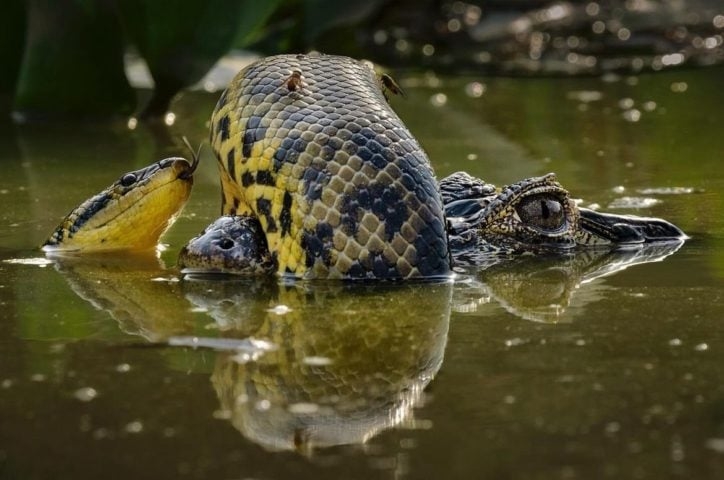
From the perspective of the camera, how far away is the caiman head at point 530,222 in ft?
19.5

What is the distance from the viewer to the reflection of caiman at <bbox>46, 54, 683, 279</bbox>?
5.40m

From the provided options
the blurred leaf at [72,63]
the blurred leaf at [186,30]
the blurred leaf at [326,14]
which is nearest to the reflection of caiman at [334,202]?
the blurred leaf at [186,30]

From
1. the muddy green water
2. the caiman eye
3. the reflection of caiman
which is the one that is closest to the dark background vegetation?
the muddy green water

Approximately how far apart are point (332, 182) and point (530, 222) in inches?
38.1

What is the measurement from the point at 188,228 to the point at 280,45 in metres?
4.85

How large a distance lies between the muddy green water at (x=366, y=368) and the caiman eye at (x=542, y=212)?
19 centimetres

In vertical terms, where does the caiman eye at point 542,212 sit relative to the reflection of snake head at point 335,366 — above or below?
above

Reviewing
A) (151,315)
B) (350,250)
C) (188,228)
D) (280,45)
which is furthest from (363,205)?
(280,45)

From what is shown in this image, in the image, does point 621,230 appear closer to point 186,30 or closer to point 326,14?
point 186,30

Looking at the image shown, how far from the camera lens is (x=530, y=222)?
604 cm

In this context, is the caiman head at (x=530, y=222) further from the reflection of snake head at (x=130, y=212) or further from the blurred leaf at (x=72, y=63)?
the blurred leaf at (x=72, y=63)

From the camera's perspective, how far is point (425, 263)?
17.9 ft

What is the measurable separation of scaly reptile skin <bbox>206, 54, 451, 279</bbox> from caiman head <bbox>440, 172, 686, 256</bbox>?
449 millimetres

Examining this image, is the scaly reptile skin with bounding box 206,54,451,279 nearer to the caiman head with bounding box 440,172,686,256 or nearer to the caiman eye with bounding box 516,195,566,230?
the caiman head with bounding box 440,172,686,256
